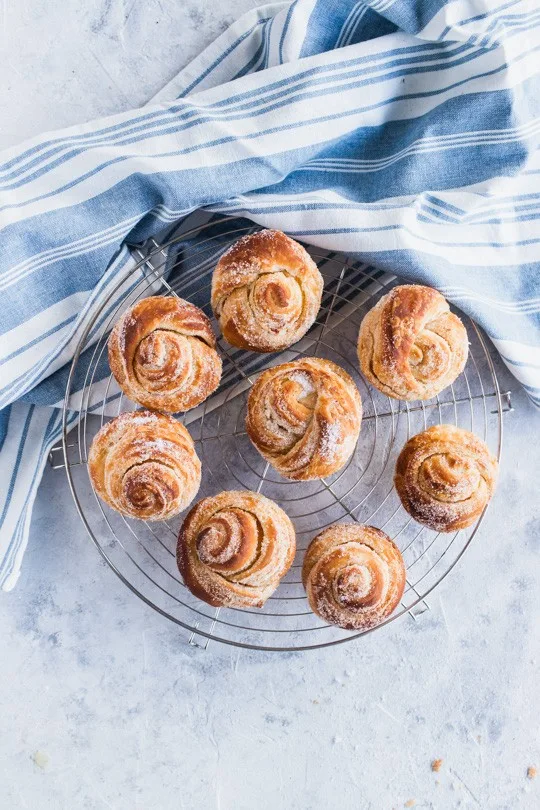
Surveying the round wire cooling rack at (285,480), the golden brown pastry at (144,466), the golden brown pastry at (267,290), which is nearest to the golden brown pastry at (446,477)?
the round wire cooling rack at (285,480)

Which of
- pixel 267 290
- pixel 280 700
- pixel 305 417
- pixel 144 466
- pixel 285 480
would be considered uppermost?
pixel 267 290

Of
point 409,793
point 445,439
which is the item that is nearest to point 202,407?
point 445,439

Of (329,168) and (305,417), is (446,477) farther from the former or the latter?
(329,168)

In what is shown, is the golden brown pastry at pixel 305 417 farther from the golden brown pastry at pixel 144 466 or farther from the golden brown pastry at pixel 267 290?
the golden brown pastry at pixel 144 466

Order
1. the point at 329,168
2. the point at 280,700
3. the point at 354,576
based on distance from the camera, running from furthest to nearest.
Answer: the point at 280,700 → the point at 329,168 → the point at 354,576

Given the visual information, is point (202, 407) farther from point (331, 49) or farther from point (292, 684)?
point (331, 49)

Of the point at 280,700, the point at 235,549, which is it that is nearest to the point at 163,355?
the point at 235,549

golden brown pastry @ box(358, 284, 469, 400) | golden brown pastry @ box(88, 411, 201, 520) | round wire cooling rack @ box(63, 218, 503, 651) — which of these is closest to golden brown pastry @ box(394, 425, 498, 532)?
golden brown pastry @ box(358, 284, 469, 400)
